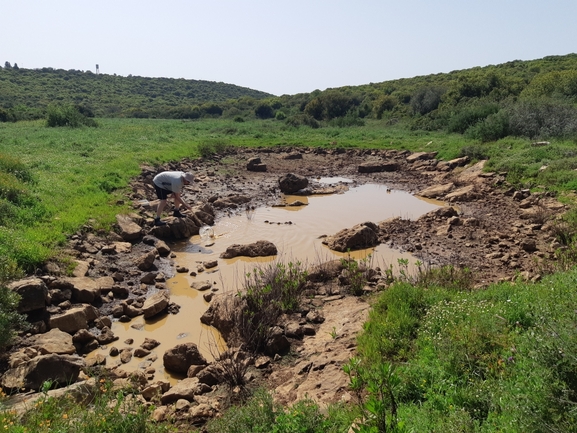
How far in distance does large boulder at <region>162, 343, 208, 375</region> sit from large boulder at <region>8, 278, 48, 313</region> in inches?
92.5

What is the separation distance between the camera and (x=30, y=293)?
20.1 ft

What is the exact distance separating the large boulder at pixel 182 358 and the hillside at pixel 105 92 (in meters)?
46.7

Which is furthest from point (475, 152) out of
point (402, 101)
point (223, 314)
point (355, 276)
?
point (402, 101)

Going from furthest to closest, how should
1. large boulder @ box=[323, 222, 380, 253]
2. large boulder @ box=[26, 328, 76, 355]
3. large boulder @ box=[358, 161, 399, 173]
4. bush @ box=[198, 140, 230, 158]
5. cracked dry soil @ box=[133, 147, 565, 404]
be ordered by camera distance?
bush @ box=[198, 140, 230, 158] → large boulder @ box=[358, 161, 399, 173] → large boulder @ box=[323, 222, 380, 253] → large boulder @ box=[26, 328, 76, 355] → cracked dry soil @ box=[133, 147, 565, 404]

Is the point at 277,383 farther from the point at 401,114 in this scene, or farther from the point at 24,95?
the point at 24,95

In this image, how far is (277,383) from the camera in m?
5.00

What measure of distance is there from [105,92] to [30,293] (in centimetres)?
9838

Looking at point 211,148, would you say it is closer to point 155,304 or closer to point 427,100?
point 155,304

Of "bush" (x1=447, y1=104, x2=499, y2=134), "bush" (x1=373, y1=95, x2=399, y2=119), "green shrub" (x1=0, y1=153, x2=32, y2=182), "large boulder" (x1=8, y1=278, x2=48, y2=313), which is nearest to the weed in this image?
"large boulder" (x1=8, y1=278, x2=48, y2=313)

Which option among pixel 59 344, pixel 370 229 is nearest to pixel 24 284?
pixel 59 344

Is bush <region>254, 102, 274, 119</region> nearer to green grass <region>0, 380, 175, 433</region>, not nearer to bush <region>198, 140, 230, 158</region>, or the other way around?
bush <region>198, 140, 230, 158</region>

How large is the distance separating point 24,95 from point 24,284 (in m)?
79.2

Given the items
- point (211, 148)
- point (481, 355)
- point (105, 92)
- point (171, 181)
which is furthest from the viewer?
point (105, 92)

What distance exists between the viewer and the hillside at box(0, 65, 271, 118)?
2615 inches
